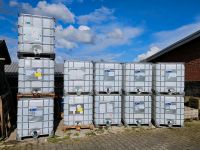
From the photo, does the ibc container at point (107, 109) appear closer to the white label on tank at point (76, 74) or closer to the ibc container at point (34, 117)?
the white label on tank at point (76, 74)

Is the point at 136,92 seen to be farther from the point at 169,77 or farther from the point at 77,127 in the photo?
the point at 77,127

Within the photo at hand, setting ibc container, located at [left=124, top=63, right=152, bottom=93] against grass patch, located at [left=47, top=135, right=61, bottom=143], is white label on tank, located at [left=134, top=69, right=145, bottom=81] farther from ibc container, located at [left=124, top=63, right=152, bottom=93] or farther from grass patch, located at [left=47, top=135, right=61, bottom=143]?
grass patch, located at [left=47, top=135, right=61, bottom=143]

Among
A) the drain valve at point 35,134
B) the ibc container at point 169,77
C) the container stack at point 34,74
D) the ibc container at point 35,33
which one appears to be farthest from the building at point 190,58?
the drain valve at point 35,134

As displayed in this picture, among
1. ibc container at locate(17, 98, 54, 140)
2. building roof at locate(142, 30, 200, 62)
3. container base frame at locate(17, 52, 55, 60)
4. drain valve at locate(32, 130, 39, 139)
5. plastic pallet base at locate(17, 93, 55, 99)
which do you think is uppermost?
building roof at locate(142, 30, 200, 62)

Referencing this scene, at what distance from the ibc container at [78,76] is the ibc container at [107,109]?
2.40ft

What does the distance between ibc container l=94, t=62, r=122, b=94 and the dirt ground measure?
1792mm

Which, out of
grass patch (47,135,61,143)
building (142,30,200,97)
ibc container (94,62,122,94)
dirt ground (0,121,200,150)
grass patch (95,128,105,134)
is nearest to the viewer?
dirt ground (0,121,200,150)

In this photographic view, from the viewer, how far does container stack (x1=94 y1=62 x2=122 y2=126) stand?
34.0 ft

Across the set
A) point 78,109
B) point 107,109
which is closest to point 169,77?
point 107,109

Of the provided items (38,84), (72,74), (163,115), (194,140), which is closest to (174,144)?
(194,140)

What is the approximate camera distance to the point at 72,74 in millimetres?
9938

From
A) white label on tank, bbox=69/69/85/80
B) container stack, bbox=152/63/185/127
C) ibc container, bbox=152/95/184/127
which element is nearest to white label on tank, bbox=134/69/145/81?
container stack, bbox=152/63/185/127

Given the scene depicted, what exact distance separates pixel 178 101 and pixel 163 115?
0.93 metres

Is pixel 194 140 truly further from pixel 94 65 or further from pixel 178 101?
pixel 94 65
